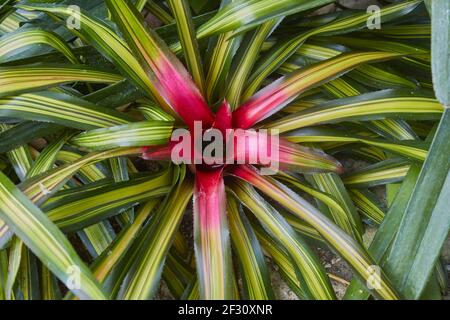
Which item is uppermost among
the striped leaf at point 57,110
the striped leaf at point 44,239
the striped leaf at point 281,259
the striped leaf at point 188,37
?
the striped leaf at point 188,37

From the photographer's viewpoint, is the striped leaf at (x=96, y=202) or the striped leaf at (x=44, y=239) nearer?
the striped leaf at (x=44, y=239)

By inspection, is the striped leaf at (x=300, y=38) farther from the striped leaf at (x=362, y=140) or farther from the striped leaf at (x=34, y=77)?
the striped leaf at (x=34, y=77)

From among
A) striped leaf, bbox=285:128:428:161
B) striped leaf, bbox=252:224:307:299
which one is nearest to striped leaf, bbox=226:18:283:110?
striped leaf, bbox=285:128:428:161

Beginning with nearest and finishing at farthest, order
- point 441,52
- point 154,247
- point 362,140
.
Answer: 1. point 441,52
2. point 154,247
3. point 362,140

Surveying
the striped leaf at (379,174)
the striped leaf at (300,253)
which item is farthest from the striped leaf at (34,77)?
the striped leaf at (379,174)

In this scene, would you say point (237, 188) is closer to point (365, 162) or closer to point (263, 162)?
point (263, 162)

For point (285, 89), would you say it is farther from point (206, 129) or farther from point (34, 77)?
point (34, 77)

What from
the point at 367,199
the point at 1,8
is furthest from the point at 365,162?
the point at 1,8

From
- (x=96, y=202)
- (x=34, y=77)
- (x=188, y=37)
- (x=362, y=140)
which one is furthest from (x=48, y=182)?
(x=362, y=140)

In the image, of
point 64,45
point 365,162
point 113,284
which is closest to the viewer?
point 113,284
